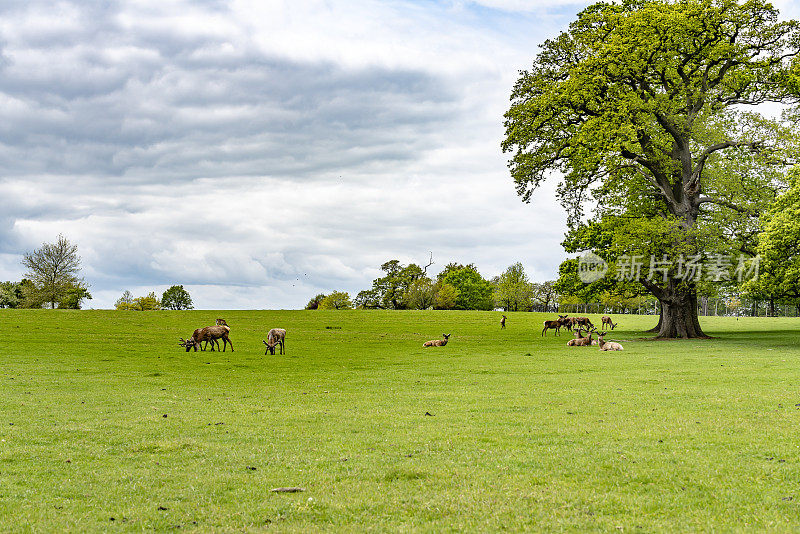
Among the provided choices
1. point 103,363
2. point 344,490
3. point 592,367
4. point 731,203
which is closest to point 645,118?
point 731,203

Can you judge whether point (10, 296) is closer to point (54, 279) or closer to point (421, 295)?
point (54, 279)

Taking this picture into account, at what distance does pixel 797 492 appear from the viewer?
775 cm

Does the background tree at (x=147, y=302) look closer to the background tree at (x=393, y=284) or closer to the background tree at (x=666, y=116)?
the background tree at (x=393, y=284)

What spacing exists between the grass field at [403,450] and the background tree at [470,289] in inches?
4243

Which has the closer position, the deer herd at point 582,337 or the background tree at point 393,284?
the deer herd at point 582,337

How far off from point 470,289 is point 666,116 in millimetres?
89566

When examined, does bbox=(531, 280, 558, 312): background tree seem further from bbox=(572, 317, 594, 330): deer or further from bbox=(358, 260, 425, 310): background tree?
bbox=(572, 317, 594, 330): deer

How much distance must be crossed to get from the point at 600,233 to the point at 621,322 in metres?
37.1

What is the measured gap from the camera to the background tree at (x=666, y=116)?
143 feet

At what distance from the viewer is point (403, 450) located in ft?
33.6

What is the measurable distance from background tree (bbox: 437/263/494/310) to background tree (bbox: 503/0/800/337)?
81.9 metres

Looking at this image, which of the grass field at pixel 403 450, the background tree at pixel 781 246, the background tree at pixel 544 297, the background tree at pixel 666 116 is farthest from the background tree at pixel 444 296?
the grass field at pixel 403 450

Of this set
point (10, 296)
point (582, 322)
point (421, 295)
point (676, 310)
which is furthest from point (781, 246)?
point (10, 296)

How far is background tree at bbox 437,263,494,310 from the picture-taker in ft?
438
